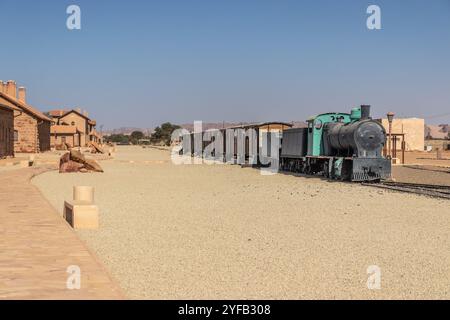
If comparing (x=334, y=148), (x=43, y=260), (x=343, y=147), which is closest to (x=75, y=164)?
(x=334, y=148)

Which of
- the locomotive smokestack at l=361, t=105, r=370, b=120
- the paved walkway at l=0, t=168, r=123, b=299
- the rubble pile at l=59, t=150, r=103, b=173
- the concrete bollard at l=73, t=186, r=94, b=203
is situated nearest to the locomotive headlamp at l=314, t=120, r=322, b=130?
the locomotive smokestack at l=361, t=105, r=370, b=120

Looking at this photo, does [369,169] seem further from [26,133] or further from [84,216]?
[26,133]

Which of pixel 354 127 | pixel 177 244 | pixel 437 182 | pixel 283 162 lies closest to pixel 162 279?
pixel 177 244

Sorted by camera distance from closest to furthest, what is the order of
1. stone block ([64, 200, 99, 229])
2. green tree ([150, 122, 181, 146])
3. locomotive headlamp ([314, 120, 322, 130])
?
stone block ([64, 200, 99, 229]) < locomotive headlamp ([314, 120, 322, 130]) < green tree ([150, 122, 181, 146])

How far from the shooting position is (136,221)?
41.1 ft

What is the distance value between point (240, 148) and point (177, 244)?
37105 mm

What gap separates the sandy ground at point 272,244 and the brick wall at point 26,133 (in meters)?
37.9

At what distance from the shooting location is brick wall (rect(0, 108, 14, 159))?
41.5 metres

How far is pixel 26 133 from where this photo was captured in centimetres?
5522

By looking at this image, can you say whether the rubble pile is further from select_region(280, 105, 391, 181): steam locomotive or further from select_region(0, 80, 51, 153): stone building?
select_region(0, 80, 51, 153): stone building

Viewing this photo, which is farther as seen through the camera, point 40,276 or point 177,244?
point 177,244

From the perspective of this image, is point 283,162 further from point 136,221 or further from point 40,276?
point 40,276

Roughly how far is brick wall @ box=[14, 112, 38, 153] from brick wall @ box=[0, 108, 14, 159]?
29.7ft

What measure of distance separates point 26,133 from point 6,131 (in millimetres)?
12347
